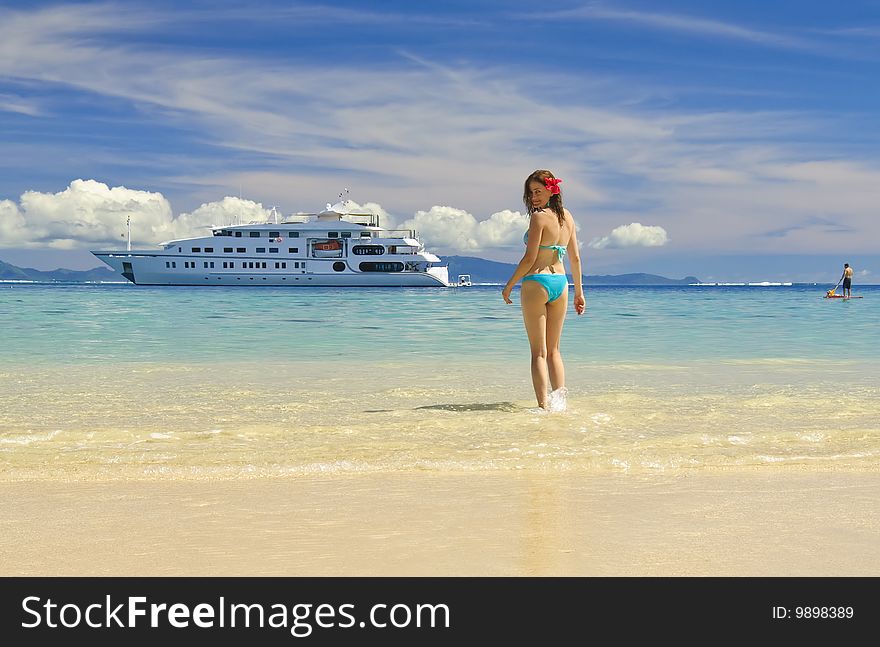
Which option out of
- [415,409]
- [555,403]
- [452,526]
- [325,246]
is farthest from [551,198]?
[325,246]

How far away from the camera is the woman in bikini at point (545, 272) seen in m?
4.91

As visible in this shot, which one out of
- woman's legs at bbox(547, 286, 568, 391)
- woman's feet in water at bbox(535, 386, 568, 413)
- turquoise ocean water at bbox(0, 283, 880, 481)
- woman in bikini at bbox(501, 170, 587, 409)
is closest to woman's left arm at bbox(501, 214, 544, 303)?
woman in bikini at bbox(501, 170, 587, 409)

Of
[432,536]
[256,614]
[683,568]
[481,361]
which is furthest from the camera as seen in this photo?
[481,361]

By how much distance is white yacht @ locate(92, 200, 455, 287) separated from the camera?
66.6m

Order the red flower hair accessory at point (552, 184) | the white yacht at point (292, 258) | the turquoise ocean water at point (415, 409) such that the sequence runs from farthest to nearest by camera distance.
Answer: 1. the white yacht at point (292, 258)
2. the red flower hair accessory at point (552, 184)
3. the turquoise ocean water at point (415, 409)

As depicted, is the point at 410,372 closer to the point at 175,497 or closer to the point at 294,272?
the point at 175,497

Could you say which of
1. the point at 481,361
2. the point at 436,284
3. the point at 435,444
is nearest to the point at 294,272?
the point at 436,284

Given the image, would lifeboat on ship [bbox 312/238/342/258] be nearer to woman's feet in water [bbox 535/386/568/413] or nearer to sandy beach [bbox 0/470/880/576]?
woman's feet in water [bbox 535/386/568/413]

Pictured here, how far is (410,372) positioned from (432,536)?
532cm

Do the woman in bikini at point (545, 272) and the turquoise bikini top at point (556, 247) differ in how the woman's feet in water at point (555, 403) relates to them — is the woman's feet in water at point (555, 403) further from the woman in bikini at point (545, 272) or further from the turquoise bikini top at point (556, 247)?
the turquoise bikini top at point (556, 247)

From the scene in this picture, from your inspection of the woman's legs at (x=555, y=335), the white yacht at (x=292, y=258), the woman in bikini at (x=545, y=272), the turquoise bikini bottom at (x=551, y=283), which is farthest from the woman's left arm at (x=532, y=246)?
the white yacht at (x=292, y=258)

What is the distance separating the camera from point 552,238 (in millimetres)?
4965

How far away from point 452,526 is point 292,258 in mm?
66347

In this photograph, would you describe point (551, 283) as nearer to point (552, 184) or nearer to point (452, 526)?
point (552, 184)
